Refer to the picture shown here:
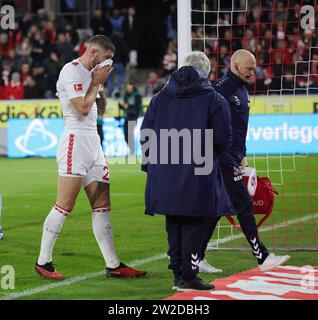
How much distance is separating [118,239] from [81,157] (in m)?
2.54

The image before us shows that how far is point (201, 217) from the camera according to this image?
7.23m

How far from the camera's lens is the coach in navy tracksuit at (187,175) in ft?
23.4

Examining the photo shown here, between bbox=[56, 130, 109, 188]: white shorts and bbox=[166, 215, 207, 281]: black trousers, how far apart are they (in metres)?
1.15

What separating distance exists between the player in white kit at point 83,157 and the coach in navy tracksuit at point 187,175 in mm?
910

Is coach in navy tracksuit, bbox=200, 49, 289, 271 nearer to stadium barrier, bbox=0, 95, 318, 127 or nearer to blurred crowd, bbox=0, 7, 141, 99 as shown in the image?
stadium barrier, bbox=0, 95, 318, 127

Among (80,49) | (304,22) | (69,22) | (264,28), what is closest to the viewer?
(304,22)

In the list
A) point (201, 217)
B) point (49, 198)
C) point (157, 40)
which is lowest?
point (49, 198)

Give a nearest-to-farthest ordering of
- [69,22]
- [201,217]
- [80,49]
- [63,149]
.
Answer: [201,217] < [63,149] < [80,49] < [69,22]

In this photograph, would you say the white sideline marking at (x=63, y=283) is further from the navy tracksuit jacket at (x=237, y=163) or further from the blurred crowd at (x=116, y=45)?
the blurred crowd at (x=116, y=45)

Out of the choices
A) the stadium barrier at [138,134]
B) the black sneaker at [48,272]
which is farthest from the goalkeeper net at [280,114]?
the black sneaker at [48,272]

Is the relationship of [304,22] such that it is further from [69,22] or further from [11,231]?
[11,231]

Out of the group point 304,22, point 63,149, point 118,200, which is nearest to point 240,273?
point 63,149

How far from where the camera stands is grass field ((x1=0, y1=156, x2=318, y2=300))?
25.3ft

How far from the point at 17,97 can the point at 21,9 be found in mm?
6539
